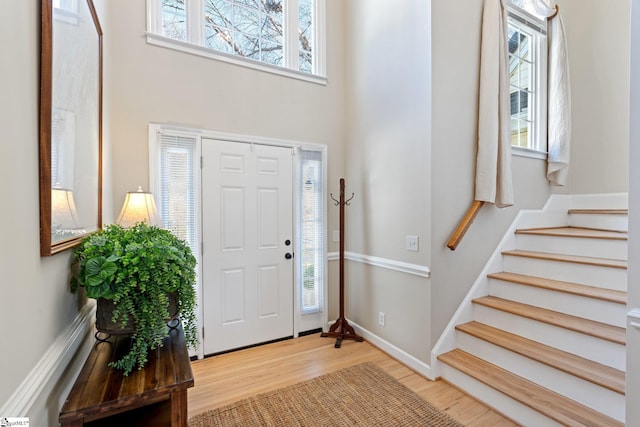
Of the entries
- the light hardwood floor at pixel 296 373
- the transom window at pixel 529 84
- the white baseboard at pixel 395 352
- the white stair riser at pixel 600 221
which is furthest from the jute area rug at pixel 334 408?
the transom window at pixel 529 84

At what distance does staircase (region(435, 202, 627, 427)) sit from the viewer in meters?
1.76

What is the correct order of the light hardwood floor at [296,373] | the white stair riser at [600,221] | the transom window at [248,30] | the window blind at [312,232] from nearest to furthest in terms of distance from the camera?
the light hardwood floor at [296,373]
the transom window at [248,30]
the white stair riser at [600,221]
the window blind at [312,232]

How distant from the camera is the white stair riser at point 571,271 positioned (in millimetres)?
2131

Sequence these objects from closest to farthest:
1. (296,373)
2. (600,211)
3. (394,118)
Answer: (296,373) → (394,118) → (600,211)

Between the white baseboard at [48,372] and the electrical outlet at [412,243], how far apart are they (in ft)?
7.29

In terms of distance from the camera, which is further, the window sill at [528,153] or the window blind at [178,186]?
the window sill at [528,153]

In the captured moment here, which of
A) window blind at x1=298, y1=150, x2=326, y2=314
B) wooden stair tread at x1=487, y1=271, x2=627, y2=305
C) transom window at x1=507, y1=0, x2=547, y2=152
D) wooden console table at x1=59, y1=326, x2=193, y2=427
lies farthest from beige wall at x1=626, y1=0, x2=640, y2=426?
window blind at x1=298, y1=150, x2=326, y2=314

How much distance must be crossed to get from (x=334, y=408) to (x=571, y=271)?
2.13m

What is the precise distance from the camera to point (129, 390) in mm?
1024

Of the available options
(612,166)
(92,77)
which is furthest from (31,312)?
(612,166)

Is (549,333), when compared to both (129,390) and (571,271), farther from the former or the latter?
(129,390)

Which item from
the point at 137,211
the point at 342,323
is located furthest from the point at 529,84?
the point at 137,211

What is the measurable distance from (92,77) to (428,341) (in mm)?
2910

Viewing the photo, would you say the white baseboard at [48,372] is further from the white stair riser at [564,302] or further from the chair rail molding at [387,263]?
the white stair riser at [564,302]
